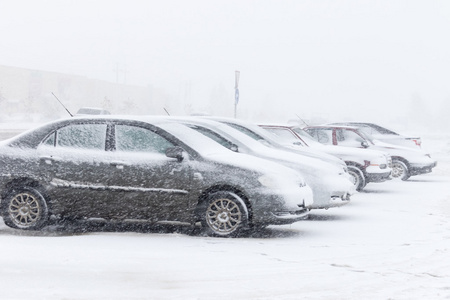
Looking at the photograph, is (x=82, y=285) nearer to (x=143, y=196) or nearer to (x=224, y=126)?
(x=143, y=196)

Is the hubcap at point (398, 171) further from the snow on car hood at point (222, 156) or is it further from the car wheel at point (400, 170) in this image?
the snow on car hood at point (222, 156)

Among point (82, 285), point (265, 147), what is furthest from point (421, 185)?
point (82, 285)

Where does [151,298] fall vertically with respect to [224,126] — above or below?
below

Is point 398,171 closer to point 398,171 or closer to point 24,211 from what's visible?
point 398,171

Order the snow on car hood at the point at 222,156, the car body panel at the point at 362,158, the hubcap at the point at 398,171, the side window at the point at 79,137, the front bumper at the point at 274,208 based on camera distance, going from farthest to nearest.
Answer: the hubcap at the point at 398,171
the car body panel at the point at 362,158
the side window at the point at 79,137
the snow on car hood at the point at 222,156
the front bumper at the point at 274,208

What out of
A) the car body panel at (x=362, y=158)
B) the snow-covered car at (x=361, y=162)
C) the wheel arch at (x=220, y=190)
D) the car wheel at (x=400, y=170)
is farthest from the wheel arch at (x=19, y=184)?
the car wheel at (x=400, y=170)

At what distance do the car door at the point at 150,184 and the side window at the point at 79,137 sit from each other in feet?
1.13

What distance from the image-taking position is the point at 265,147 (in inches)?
451

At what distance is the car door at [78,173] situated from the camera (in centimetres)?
922

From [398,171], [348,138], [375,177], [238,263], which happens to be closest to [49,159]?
[238,263]

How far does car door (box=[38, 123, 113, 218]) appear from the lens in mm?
9219

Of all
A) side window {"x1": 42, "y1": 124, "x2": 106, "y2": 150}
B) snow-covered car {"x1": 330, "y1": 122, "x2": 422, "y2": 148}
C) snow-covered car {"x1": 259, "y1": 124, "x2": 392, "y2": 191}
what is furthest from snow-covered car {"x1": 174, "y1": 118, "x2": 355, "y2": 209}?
snow-covered car {"x1": 330, "y1": 122, "x2": 422, "y2": 148}

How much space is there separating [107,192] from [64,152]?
780 millimetres

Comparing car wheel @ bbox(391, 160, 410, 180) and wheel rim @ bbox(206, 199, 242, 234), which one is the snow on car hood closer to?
wheel rim @ bbox(206, 199, 242, 234)
